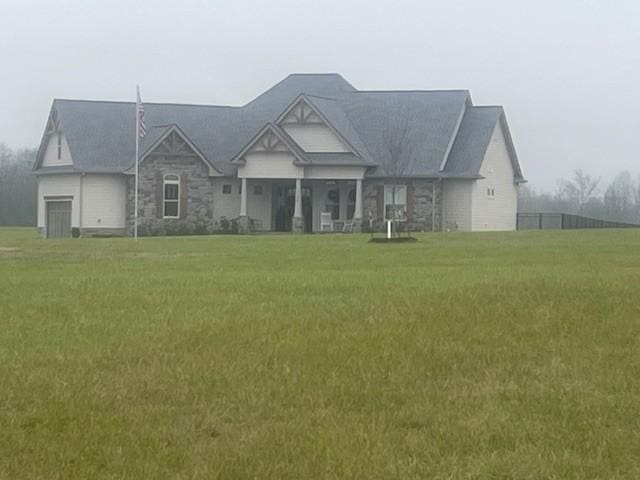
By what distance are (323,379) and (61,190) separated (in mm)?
40353

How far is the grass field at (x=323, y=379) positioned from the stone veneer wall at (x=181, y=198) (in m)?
28.6

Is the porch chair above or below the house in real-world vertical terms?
below

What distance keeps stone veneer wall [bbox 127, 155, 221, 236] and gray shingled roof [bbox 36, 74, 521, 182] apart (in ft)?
3.22

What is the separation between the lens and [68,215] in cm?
4634

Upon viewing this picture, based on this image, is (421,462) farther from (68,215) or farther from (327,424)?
(68,215)

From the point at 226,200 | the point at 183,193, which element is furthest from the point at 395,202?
the point at 183,193

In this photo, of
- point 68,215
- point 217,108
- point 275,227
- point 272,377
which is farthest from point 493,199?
point 272,377

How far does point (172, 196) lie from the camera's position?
1764 inches

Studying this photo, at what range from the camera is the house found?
44.5 m

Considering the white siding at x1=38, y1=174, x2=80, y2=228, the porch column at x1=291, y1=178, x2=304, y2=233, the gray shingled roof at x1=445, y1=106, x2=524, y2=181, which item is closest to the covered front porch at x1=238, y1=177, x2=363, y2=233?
the porch column at x1=291, y1=178, x2=304, y2=233

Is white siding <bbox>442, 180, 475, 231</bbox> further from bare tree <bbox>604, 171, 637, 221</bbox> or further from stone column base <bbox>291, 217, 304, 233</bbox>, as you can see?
bare tree <bbox>604, 171, 637, 221</bbox>

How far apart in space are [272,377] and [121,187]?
3860 cm

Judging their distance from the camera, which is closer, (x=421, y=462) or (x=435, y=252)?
(x=421, y=462)

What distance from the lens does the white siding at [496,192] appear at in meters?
46.6
